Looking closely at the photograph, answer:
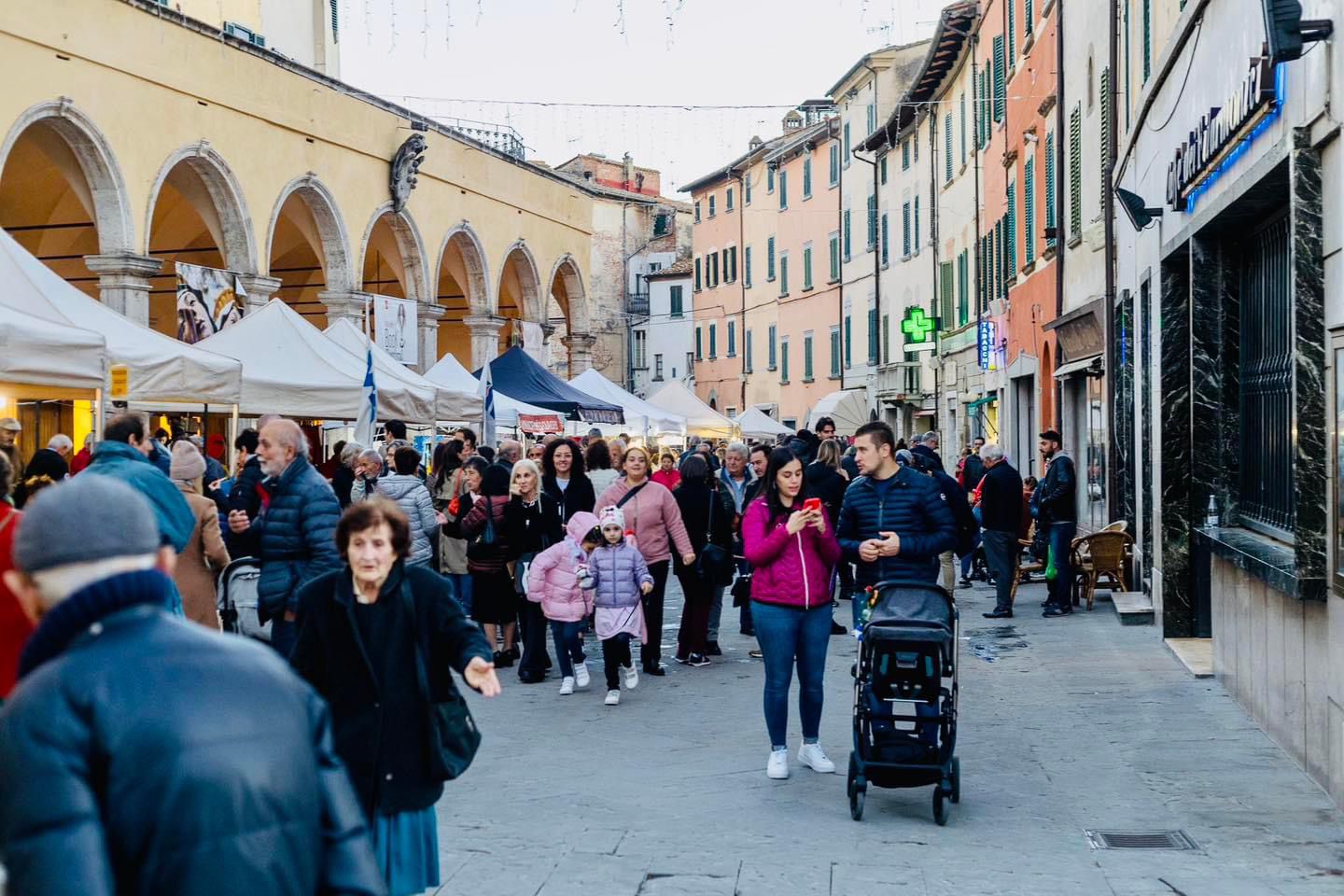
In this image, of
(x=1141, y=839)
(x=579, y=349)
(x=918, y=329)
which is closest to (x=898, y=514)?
(x=1141, y=839)

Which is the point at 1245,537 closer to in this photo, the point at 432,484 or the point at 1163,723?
the point at 1163,723

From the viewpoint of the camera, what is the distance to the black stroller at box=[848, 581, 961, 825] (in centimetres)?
737

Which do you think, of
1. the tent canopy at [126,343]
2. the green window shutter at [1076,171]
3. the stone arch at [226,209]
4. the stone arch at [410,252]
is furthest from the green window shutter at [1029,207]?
the tent canopy at [126,343]

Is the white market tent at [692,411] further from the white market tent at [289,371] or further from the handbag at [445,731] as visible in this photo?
the handbag at [445,731]

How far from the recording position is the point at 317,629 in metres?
4.95

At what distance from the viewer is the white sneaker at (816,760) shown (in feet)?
27.7

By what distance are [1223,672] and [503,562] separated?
5114 millimetres

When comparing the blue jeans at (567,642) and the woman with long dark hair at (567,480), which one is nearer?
the blue jeans at (567,642)

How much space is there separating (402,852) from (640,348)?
2595 inches

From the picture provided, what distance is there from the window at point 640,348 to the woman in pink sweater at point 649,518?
189ft

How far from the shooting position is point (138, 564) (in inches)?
104

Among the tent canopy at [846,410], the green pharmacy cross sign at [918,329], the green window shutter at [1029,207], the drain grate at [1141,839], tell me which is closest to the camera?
the drain grate at [1141,839]

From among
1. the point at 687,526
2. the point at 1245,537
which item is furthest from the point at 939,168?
the point at 1245,537

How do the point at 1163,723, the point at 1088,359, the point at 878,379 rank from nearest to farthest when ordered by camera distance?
the point at 1163,723
the point at 1088,359
the point at 878,379
